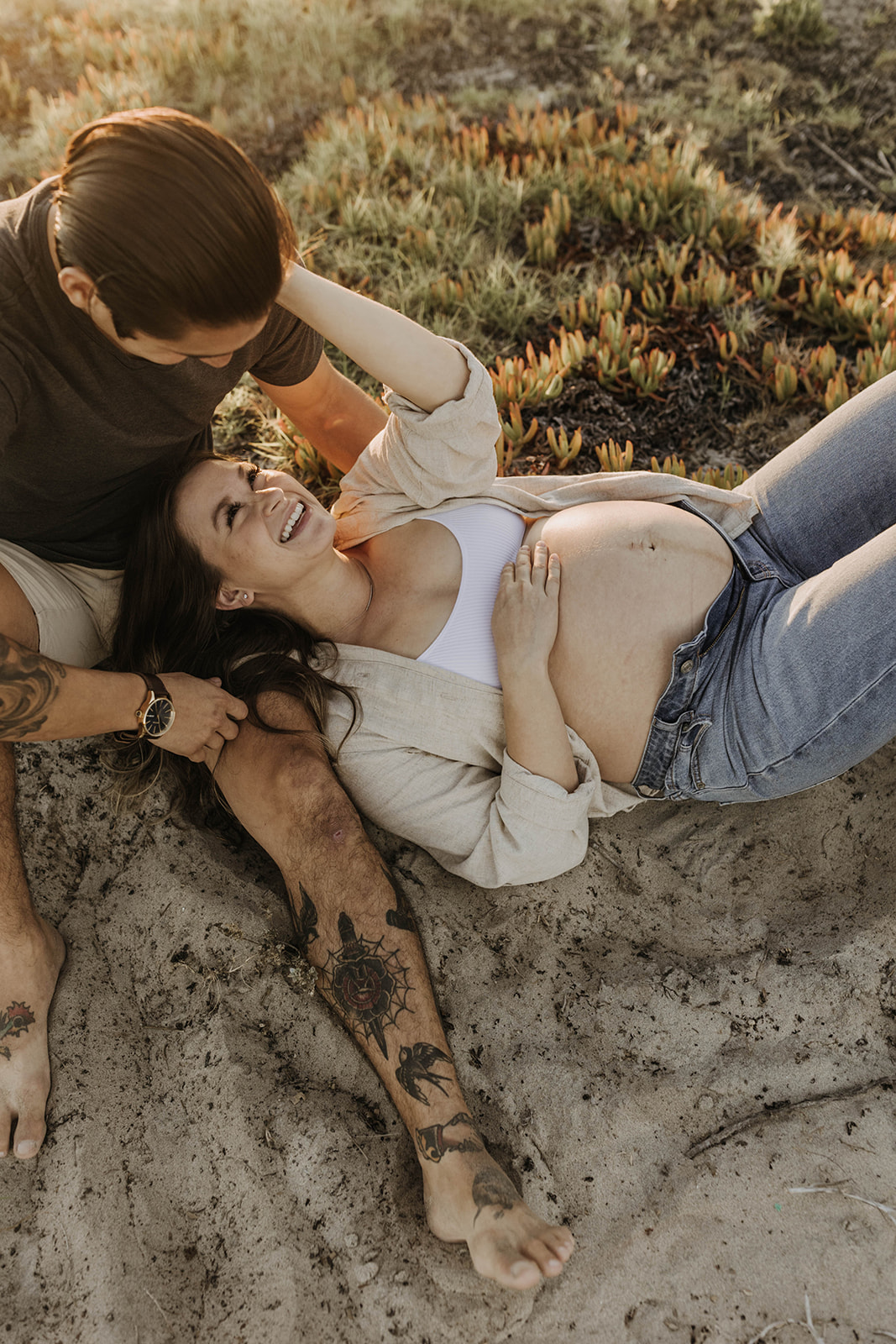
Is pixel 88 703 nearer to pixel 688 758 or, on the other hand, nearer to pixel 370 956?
pixel 370 956

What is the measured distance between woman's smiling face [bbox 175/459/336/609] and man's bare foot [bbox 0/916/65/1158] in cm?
140

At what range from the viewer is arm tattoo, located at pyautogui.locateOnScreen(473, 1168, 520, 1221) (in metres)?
2.25

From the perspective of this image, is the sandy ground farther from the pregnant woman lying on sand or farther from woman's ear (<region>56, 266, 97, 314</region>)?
woman's ear (<region>56, 266, 97, 314</region>)

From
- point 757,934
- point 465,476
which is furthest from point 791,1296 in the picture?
point 465,476

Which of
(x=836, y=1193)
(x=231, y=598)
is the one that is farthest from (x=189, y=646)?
(x=836, y=1193)

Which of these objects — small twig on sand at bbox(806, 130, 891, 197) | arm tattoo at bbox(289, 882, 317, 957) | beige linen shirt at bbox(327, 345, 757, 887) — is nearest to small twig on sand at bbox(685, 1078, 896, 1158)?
beige linen shirt at bbox(327, 345, 757, 887)

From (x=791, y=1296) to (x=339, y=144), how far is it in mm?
7283

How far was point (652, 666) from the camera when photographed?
2.82 metres

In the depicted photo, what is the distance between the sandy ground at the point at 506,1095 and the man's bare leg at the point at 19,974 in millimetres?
80

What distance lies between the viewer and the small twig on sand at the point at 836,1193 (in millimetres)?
2266

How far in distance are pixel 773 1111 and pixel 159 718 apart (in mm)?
2313

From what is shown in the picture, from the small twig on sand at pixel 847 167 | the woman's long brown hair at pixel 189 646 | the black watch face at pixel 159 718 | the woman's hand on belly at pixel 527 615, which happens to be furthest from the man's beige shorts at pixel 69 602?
the small twig on sand at pixel 847 167

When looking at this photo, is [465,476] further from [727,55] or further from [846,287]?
[727,55]

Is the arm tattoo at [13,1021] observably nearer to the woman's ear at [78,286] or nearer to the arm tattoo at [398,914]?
the arm tattoo at [398,914]
